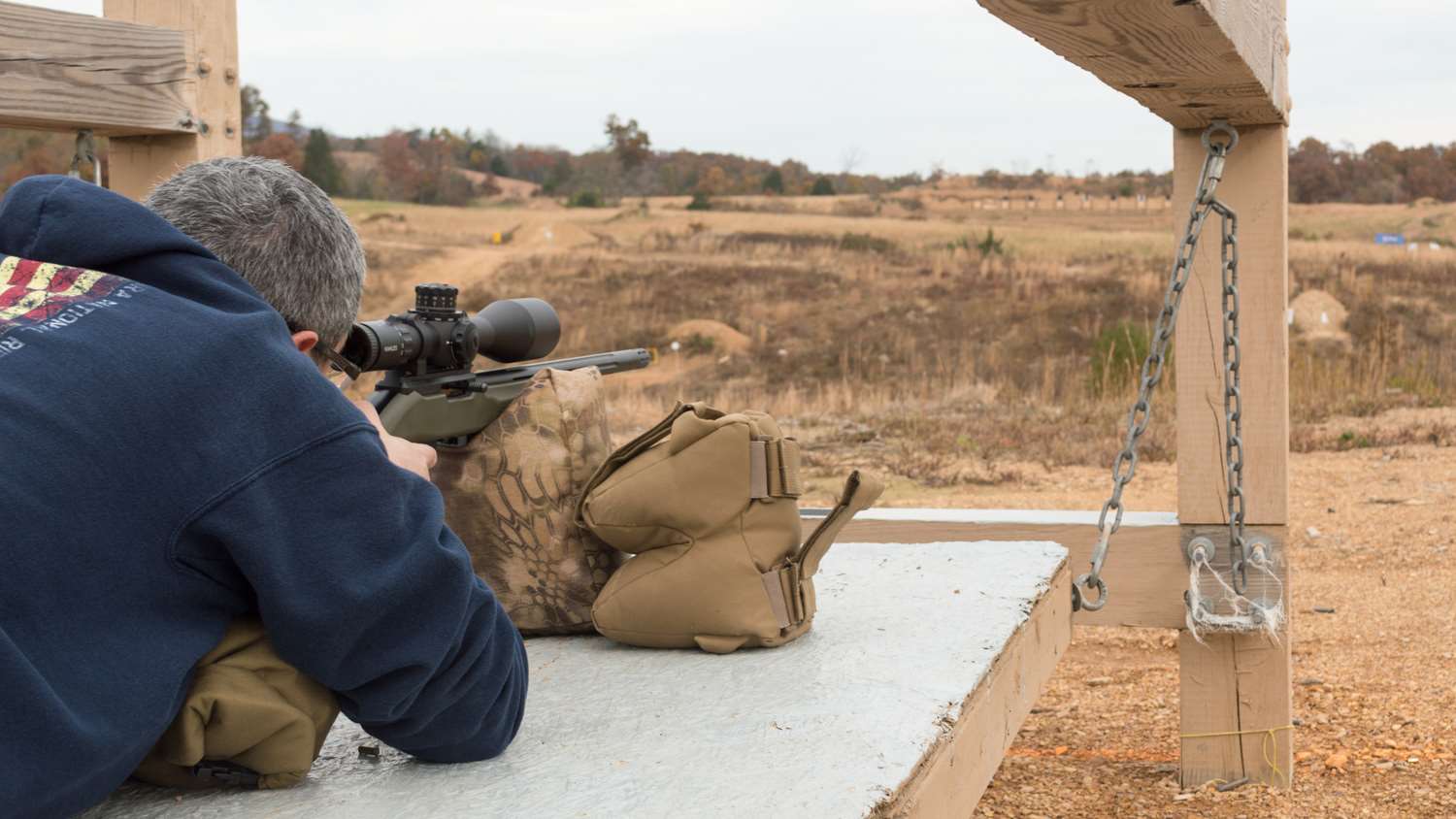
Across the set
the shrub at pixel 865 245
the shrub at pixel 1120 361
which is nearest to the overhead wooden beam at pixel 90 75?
the shrub at pixel 1120 361

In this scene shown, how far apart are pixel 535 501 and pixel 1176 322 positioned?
5.27ft

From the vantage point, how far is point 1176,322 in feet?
9.92

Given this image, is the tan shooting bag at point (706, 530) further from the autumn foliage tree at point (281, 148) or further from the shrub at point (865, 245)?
the autumn foliage tree at point (281, 148)

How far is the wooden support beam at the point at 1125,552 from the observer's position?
314 cm

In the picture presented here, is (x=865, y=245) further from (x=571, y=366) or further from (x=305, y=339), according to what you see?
(x=305, y=339)

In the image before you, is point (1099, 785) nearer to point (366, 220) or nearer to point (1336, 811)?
point (1336, 811)

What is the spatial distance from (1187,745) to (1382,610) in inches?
79.5

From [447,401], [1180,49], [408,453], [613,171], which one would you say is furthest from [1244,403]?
[613,171]

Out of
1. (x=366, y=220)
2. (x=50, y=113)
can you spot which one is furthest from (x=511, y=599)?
(x=366, y=220)

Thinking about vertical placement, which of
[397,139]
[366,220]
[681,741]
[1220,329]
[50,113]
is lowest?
[681,741]

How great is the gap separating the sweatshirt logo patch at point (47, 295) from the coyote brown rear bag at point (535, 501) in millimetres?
981

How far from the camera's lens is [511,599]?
2363 mm

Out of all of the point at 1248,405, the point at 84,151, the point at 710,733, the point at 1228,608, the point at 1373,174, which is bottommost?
the point at 1228,608

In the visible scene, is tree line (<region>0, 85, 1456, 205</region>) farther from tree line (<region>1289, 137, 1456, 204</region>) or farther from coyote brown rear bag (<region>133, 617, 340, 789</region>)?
coyote brown rear bag (<region>133, 617, 340, 789</region>)
